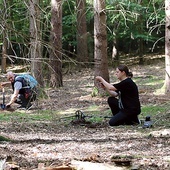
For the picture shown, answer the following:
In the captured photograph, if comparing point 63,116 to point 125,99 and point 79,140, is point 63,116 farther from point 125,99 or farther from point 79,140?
point 79,140

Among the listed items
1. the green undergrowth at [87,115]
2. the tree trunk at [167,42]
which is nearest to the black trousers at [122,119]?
the green undergrowth at [87,115]

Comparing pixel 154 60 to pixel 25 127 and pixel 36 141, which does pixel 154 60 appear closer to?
pixel 25 127

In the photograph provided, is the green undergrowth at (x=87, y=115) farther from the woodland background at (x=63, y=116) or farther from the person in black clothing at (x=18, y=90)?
the person in black clothing at (x=18, y=90)

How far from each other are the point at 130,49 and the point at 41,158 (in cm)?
3000

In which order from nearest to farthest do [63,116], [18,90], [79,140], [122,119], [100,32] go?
[79,140] < [122,119] < [63,116] < [18,90] < [100,32]

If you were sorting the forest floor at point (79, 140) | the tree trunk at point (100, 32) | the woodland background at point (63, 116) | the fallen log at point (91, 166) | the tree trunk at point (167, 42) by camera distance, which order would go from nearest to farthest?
1. the fallen log at point (91, 166)
2. the woodland background at point (63, 116)
3. the forest floor at point (79, 140)
4. the tree trunk at point (167, 42)
5. the tree trunk at point (100, 32)

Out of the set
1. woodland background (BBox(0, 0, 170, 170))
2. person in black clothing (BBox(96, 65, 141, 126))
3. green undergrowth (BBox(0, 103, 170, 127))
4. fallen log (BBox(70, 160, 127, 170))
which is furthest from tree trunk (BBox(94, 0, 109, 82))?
fallen log (BBox(70, 160, 127, 170))

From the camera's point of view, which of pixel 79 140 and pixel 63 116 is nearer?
pixel 79 140

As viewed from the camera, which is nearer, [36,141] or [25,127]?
[36,141]

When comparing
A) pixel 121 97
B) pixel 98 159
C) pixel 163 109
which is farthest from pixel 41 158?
pixel 163 109

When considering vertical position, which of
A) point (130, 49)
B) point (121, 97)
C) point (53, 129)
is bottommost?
point (53, 129)

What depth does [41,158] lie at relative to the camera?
5.25 metres

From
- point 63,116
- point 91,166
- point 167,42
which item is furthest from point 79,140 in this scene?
point 167,42

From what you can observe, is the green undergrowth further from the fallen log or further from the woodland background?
the fallen log
